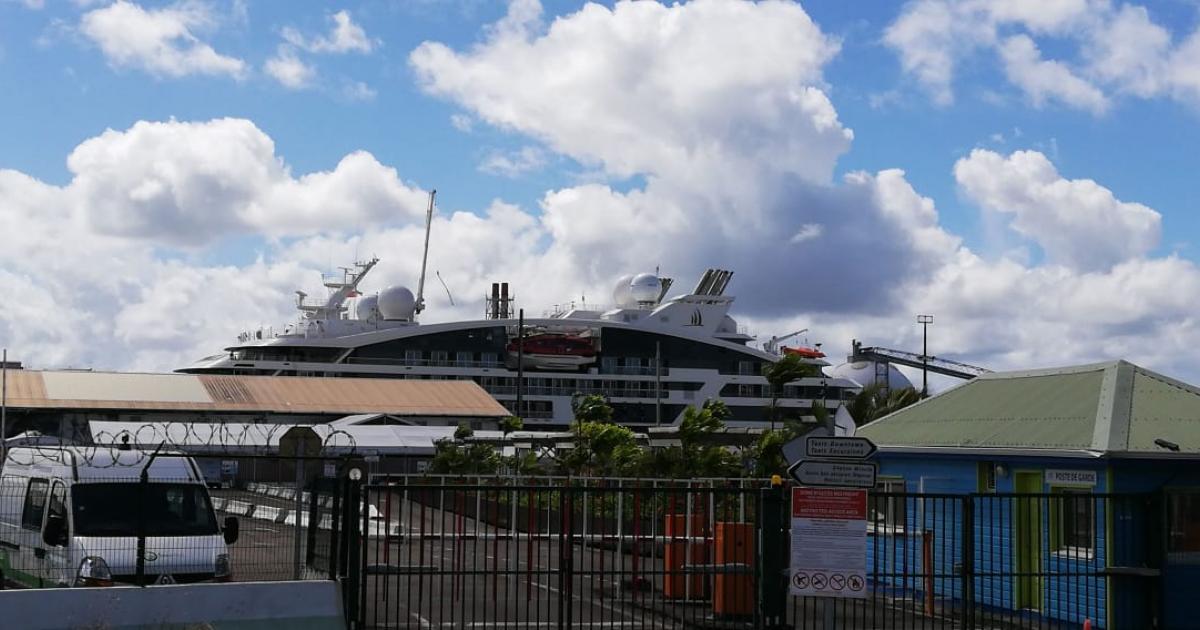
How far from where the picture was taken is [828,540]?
12.8 m

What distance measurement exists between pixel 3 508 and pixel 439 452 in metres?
28.0

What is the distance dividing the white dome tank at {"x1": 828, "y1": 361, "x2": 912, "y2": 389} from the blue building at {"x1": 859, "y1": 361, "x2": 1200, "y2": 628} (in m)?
99.2

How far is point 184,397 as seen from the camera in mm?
72562

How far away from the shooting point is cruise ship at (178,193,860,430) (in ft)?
339

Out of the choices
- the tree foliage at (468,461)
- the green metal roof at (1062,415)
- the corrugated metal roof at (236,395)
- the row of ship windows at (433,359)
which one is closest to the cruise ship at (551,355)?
the row of ship windows at (433,359)

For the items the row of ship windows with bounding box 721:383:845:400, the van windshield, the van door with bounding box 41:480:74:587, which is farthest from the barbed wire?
the row of ship windows with bounding box 721:383:845:400

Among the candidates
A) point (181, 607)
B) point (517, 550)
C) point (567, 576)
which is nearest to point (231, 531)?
point (181, 607)

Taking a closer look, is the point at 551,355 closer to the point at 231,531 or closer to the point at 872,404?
the point at 872,404

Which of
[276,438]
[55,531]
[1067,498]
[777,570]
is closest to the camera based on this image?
[55,531]

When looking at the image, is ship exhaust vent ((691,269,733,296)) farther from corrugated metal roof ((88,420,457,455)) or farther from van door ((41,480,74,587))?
van door ((41,480,74,587))

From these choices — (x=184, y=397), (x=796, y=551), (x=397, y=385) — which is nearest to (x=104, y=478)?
(x=796, y=551)

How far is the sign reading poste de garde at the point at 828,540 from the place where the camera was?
12727 millimetres

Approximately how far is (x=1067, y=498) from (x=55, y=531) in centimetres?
1177

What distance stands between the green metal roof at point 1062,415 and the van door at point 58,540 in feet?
40.5
